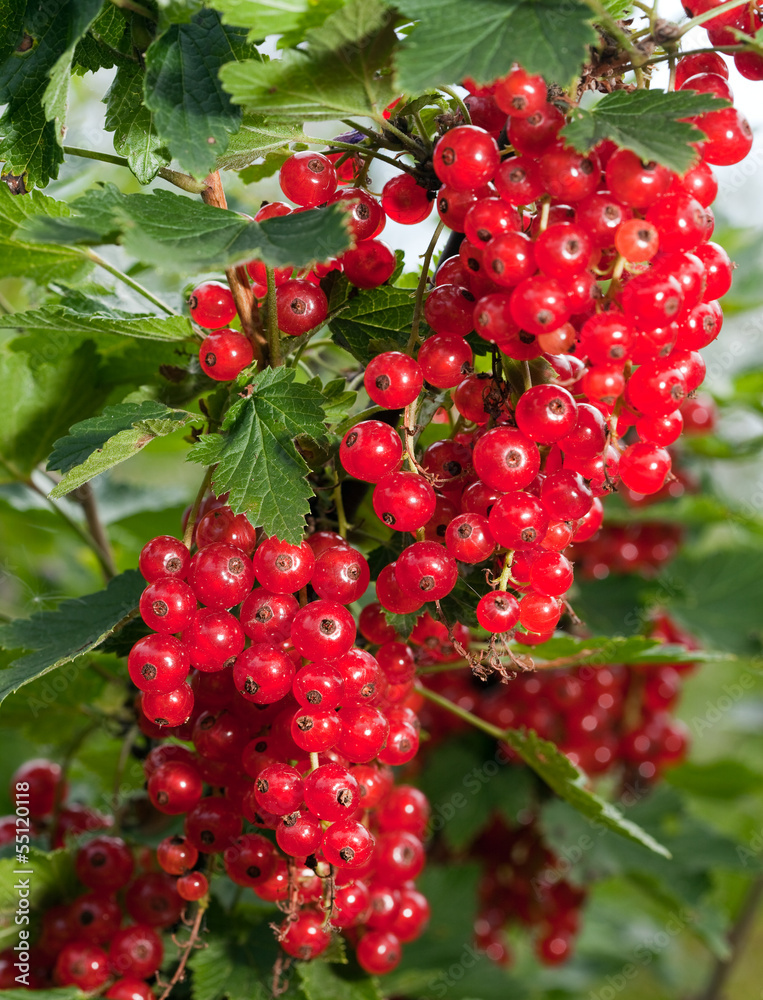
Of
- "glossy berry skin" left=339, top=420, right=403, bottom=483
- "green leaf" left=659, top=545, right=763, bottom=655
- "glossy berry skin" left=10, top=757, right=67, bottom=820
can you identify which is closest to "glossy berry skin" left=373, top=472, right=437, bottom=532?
"glossy berry skin" left=339, top=420, right=403, bottom=483

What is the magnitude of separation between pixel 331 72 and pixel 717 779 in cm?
165

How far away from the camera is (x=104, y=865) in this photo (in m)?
0.81

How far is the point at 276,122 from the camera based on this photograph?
24.2 inches

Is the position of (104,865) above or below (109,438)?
below

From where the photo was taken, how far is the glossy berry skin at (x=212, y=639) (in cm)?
58

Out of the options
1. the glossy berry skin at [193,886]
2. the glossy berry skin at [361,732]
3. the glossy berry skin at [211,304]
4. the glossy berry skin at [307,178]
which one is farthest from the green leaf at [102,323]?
the glossy berry skin at [193,886]

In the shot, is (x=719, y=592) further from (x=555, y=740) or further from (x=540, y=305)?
(x=540, y=305)

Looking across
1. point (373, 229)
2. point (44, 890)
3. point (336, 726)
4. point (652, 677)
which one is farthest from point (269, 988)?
point (652, 677)

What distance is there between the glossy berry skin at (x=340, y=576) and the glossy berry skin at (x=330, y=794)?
4.8 inches

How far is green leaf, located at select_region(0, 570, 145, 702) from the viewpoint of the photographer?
651mm

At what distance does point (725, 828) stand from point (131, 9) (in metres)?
2.14

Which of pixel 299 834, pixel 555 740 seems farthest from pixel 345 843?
pixel 555 740

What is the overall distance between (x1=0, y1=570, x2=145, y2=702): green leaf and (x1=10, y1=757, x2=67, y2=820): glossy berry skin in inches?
13.0

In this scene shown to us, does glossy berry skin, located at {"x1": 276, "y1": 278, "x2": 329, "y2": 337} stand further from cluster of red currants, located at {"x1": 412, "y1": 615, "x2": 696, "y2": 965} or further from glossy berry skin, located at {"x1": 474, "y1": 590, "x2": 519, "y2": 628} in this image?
cluster of red currants, located at {"x1": 412, "y1": 615, "x2": 696, "y2": 965}
